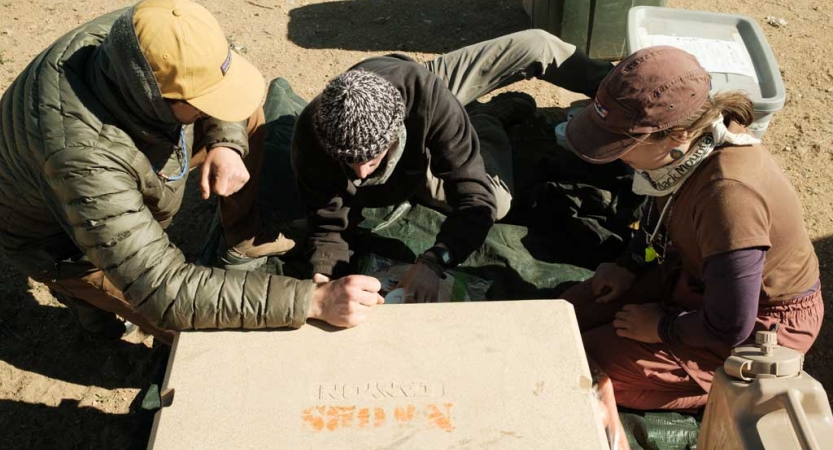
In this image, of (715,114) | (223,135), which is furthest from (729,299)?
(223,135)

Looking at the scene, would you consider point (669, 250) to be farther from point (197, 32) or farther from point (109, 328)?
point (109, 328)

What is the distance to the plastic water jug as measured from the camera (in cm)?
140

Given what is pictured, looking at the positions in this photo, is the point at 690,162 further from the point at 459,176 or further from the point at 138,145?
the point at 138,145

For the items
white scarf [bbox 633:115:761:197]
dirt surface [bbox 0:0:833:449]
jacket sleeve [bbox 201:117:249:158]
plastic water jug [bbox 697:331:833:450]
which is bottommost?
dirt surface [bbox 0:0:833:449]

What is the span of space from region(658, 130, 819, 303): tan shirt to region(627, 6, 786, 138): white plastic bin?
1301 millimetres

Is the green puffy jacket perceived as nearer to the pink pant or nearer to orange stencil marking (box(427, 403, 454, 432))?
orange stencil marking (box(427, 403, 454, 432))

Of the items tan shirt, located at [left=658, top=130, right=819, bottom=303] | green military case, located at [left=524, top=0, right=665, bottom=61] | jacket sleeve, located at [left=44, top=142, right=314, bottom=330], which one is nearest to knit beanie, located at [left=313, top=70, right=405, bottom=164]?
jacket sleeve, located at [left=44, top=142, right=314, bottom=330]

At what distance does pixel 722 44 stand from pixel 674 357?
196 centimetres

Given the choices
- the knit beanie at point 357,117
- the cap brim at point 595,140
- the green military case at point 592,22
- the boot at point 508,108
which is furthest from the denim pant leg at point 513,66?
the cap brim at point 595,140

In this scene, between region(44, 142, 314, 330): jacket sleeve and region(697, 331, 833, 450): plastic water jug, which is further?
region(44, 142, 314, 330): jacket sleeve

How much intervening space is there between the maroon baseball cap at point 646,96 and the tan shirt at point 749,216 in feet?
0.63

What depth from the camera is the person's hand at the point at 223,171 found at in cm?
245

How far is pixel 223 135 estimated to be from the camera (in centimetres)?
256

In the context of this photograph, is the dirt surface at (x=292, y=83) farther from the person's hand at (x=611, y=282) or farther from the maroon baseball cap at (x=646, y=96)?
the maroon baseball cap at (x=646, y=96)
